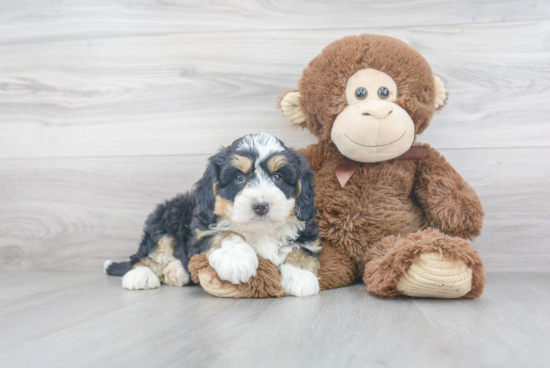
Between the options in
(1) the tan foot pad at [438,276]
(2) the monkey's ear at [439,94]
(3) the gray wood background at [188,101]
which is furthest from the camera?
(3) the gray wood background at [188,101]

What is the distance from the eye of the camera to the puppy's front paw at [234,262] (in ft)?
4.89

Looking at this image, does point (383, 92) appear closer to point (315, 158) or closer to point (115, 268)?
point (315, 158)

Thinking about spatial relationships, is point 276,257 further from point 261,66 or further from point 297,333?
point 261,66

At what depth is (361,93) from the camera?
1727mm

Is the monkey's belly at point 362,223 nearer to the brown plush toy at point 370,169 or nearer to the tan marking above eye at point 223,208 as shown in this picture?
the brown plush toy at point 370,169

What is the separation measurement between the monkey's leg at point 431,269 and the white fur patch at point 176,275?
0.84m

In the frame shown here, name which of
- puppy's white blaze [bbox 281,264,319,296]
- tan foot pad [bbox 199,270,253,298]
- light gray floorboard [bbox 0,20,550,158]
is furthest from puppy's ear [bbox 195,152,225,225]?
light gray floorboard [bbox 0,20,550,158]

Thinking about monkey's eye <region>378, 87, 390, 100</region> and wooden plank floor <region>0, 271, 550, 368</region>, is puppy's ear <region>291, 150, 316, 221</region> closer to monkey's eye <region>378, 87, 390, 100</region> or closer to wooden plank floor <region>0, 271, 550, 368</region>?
wooden plank floor <region>0, 271, 550, 368</region>

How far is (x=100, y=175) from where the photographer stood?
2.42 m

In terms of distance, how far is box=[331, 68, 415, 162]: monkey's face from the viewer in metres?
1.66

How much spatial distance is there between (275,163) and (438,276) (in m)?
0.65

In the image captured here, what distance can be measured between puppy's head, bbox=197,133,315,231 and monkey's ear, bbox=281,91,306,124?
30 centimetres

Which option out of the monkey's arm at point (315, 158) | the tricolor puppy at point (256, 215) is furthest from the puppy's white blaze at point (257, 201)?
the monkey's arm at point (315, 158)

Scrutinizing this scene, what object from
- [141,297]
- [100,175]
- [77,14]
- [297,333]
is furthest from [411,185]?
[77,14]
